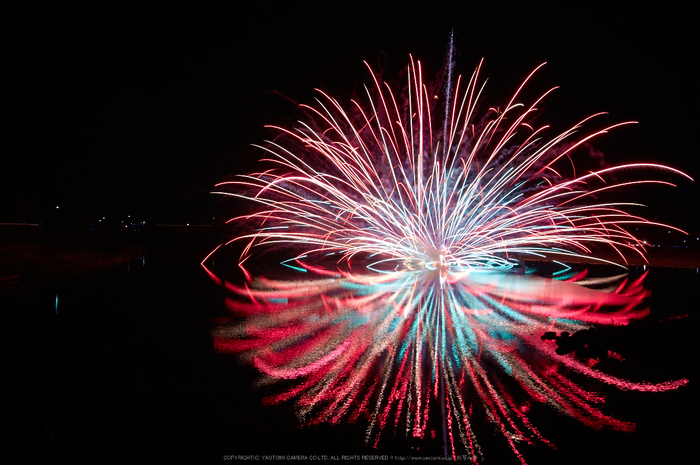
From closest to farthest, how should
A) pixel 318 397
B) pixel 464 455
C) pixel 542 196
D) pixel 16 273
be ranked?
pixel 464 455
pixel 318 397
pixel 16 273
pixel 542 196

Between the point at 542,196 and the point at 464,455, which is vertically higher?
the point at 542,196

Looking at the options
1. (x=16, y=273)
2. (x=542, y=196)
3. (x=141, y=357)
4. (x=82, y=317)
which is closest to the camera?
Answer: (x=141, y=357)

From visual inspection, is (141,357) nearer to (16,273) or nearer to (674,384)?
(674,384)

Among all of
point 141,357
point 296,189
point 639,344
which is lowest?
point 141,357

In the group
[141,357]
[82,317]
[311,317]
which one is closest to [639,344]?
[311,317]

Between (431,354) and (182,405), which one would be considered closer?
(182,405)

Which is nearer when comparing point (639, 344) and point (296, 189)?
point (639, 344)

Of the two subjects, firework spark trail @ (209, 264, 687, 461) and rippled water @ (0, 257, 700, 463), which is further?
firework spark trail @ (209, 264, 687, 461)

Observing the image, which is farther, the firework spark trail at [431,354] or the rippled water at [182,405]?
the firework spark trail at [431,354]

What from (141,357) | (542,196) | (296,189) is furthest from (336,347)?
(542,196)
